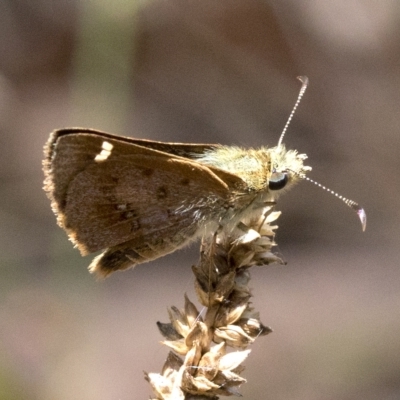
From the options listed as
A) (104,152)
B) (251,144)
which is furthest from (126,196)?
(251,144)

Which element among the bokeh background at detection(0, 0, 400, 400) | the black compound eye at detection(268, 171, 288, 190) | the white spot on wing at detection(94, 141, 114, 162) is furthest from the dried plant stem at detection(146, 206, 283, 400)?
the bokeh background at detection(0, 0, 400, 400)

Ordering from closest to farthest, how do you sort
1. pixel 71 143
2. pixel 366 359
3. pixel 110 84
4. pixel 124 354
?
pixel 71 143, pixel 110 84, pixel 366 359, pixel 124 354

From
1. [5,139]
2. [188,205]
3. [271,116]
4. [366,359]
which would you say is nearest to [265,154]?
[188,205]

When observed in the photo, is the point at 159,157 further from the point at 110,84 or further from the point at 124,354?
the point at 124,354

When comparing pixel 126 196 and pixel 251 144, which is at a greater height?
pixel 251 144

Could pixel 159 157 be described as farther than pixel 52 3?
No

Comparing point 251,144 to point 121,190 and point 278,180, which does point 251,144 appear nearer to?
point 278,180
